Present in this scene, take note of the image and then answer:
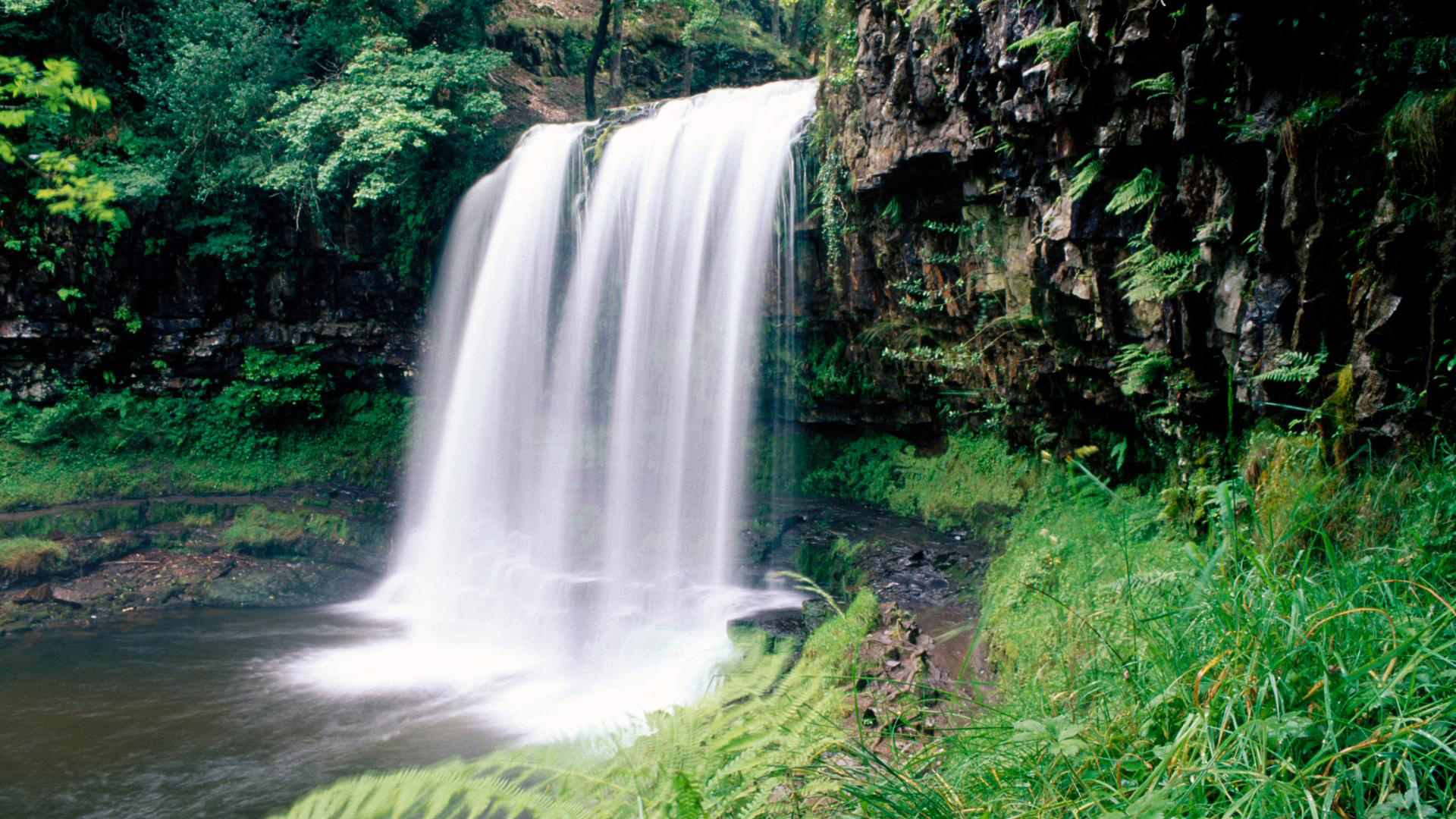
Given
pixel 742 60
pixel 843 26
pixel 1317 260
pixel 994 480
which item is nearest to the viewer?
pixel 1317 260

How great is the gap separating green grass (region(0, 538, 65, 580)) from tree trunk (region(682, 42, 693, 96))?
1712 centimetres

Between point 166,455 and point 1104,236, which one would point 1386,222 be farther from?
point 166,455

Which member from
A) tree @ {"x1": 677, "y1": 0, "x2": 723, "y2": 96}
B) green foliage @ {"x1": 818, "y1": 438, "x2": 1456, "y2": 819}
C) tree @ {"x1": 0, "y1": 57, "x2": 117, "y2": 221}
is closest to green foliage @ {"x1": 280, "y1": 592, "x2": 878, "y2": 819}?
green foliage @ {"x1": 818, "y1": 438, "x2": 1456, "y2": 819}

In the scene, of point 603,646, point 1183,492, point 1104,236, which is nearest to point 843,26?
point 1104,236

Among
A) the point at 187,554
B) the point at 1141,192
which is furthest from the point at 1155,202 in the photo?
the point at 187,554

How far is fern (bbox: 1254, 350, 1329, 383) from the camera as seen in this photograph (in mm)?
4273

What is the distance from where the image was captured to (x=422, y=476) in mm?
14570

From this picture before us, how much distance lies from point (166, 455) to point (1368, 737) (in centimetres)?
1689

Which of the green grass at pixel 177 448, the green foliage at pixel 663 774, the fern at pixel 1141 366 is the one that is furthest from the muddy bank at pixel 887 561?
the green grass at pixel 177 448

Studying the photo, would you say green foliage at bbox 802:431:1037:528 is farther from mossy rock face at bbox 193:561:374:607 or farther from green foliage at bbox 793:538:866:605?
mossy rock face at bbox 193:561:374:607

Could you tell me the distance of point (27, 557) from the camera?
12.0 m

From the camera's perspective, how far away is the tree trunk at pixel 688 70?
22375mm

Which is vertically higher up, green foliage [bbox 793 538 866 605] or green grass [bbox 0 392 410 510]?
green grass [bbox 0 392 410 510]

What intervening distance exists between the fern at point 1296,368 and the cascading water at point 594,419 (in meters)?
5.63
